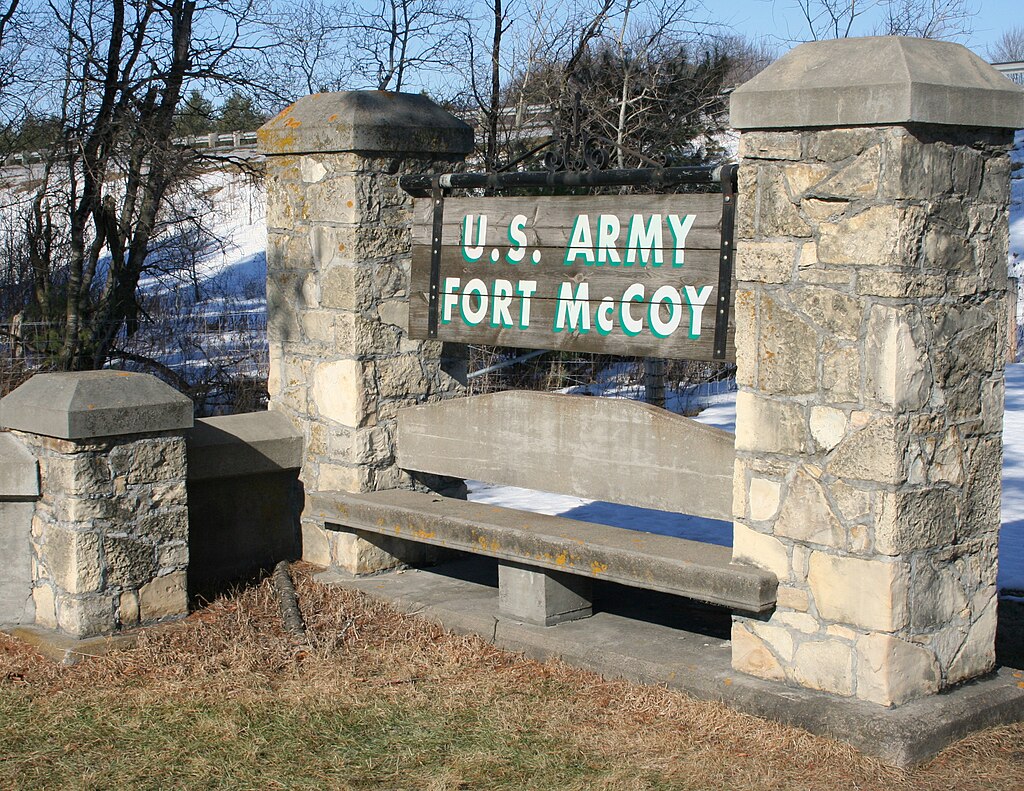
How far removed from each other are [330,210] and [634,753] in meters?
3.13

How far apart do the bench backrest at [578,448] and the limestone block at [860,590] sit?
0.55m

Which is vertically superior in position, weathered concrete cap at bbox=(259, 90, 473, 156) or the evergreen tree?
the evergreen tree

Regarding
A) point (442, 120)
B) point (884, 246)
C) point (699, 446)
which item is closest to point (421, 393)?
point (442, 120)

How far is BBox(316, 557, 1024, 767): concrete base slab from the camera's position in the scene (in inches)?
148

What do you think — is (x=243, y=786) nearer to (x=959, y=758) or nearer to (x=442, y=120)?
(x=959, y=758)

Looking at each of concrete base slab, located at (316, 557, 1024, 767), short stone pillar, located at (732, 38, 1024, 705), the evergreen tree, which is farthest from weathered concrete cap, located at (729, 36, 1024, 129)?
the evergreen tree

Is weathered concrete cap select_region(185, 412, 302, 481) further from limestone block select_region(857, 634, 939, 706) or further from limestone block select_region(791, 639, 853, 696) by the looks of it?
limestone block select_region(857, 634, 939, 706)

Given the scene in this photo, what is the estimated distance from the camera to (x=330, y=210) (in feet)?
18.9

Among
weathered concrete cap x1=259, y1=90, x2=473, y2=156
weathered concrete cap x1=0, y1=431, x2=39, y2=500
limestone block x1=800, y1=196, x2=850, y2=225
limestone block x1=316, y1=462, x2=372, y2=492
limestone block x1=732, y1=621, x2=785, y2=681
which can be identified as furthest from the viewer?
limestone block x1=316, y1=462, x2=372, y2=492

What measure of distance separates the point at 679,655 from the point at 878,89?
86.7 inches

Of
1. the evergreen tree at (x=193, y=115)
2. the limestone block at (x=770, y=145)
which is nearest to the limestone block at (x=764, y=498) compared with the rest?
the limestone block at (x=770, y=145)

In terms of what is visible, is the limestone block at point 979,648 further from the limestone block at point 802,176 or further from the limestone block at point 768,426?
the limestone block at point 802,176

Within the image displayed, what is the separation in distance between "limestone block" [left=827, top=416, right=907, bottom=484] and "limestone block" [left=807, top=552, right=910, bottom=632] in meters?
A: 0.28

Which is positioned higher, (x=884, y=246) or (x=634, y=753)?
(x=884, y=246)
